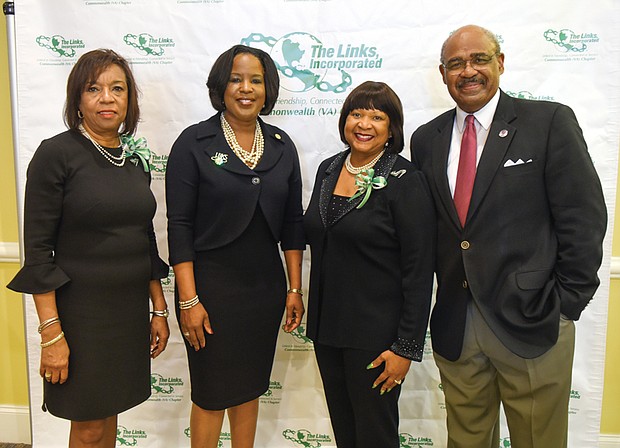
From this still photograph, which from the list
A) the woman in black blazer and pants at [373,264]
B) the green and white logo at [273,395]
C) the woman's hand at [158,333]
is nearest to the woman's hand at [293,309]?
the woman in black blazer and pants at [373,264]

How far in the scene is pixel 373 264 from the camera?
1734 millimetres

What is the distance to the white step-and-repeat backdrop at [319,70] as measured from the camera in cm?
230

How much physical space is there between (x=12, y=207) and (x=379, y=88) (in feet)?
6.83

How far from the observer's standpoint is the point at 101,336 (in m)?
1.72

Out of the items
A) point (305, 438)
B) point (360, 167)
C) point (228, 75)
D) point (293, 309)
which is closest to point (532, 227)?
point (360, 167)

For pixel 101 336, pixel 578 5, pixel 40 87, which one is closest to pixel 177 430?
pixel 101 336

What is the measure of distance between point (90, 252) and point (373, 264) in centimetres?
95

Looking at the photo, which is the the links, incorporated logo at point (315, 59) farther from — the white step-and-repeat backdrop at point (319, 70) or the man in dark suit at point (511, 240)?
the man in dark suit at point (511, 240)

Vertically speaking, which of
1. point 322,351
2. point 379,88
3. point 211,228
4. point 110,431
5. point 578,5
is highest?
point 578,5

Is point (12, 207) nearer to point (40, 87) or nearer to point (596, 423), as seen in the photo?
point (40, 87)

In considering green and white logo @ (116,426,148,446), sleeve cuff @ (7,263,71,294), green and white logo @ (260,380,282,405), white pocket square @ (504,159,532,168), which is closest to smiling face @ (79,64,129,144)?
sleeve cuff @ (7,263,71,294)

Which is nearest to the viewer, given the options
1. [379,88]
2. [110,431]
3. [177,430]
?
[379,88]

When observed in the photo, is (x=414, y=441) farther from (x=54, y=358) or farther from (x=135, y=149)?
(x=135, y=149)

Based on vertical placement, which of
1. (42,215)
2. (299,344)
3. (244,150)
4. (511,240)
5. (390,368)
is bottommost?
(299,344)
